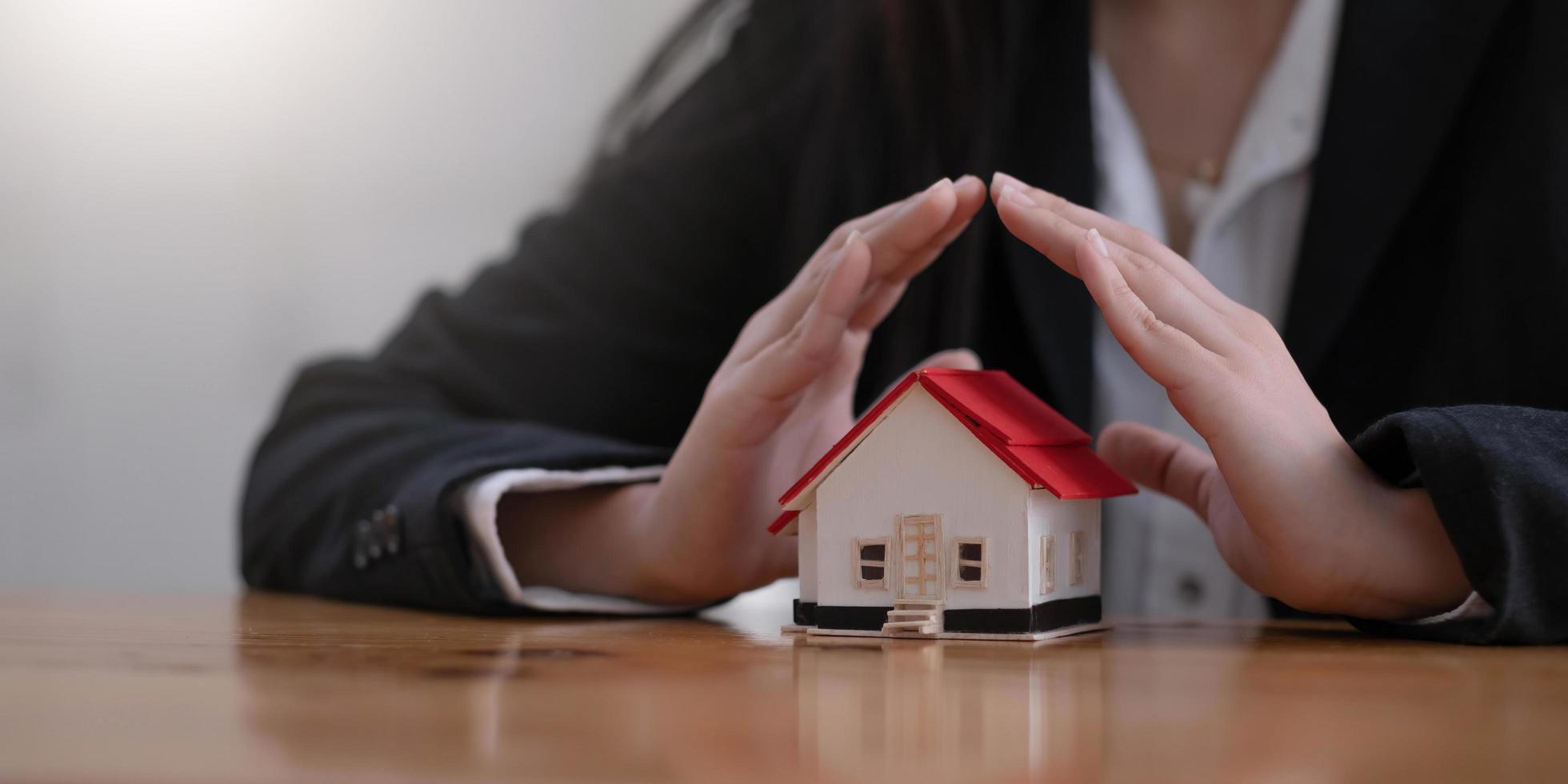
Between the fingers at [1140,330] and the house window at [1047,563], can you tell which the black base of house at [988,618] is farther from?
the fingers at [1140,330]

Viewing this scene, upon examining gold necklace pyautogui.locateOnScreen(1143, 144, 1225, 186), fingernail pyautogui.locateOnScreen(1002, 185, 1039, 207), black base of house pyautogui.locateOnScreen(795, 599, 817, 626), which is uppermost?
gold necklace pyautogui.locateOnScreen(1143, 144, 1225, 186)

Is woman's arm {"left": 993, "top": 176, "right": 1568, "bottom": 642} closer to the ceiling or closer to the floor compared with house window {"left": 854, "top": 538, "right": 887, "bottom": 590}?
closer to the ceiling

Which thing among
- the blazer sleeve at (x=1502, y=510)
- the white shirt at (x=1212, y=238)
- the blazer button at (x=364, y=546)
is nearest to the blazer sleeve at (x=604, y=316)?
the blazer button at (x=364, y=546)

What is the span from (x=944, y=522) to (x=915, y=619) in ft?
0.15

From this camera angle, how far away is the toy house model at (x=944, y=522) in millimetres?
587

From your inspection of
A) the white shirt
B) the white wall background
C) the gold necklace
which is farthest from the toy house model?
the white wall background

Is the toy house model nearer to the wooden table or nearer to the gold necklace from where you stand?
the wooden table

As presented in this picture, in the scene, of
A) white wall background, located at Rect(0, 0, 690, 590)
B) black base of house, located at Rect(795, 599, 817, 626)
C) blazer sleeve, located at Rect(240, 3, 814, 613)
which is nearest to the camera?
black base of house, located at Rect(795, 599, 817, 626)

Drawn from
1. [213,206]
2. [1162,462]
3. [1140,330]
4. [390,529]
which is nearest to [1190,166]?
[1162,462]

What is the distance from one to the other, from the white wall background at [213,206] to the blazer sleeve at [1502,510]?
229 centimetres

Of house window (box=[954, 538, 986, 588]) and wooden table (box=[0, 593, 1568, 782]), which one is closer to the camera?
wooden table (box=[0, 593, 1568, 782])

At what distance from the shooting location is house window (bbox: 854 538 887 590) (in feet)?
1.99

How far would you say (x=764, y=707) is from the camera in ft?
1.36

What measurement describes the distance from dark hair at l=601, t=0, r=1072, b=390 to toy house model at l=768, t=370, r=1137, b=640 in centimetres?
38
